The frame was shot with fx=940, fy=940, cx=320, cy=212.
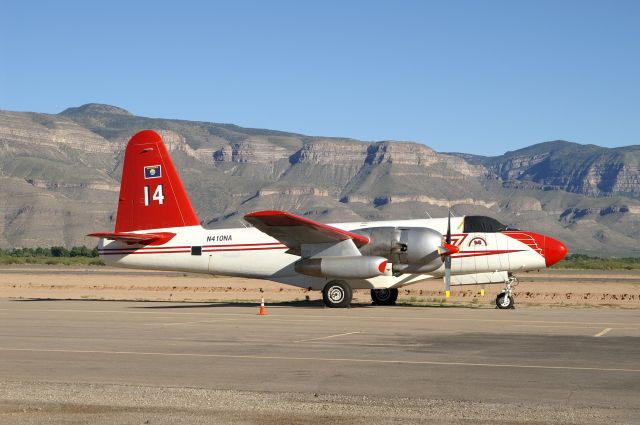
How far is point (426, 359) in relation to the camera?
18.8 metres

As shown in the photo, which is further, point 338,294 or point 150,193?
point 150,193

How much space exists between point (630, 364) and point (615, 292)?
136 ft

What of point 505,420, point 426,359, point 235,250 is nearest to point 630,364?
point 426,359

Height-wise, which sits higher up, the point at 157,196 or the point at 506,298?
the point at 157,196

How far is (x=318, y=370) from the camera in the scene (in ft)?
56.4

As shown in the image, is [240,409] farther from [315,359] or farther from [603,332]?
[603,332]

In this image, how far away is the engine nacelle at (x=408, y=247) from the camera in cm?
3419

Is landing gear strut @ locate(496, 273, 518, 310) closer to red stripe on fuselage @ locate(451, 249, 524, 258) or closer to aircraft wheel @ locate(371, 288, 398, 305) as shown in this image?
red stripe on fuselage @ locate(451, 249, 524, 258)

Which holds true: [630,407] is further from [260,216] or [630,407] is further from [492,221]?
[492,221]

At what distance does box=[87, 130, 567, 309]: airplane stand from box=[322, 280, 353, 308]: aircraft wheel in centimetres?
4

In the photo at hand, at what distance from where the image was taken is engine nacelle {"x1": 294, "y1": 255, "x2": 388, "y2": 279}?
34.0 m

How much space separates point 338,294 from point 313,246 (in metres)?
2.09

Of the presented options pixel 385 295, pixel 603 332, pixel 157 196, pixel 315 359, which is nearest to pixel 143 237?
pixel 157 196

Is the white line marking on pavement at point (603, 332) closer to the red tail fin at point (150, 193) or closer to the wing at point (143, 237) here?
the red tail fin at point (150, 193)
